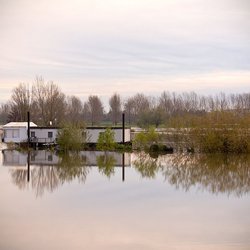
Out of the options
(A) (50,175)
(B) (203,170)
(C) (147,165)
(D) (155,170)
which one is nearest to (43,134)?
(C) (147,165)

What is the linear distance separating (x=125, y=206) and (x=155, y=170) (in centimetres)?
631

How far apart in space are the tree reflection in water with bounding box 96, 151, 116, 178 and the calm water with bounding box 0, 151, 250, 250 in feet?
0.11

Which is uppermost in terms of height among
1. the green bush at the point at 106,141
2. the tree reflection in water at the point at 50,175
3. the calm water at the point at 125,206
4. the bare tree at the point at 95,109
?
the bare tree at the point at 95,109

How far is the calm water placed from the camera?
7742 millimetres

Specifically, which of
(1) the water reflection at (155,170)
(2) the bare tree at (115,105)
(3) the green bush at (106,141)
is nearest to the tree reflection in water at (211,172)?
(1) the water reflection at (155,170)

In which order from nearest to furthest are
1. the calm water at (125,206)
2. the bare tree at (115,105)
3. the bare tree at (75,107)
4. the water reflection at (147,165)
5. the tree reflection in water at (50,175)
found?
the calm water at (125,206) → the tree reflection in water at (50,175) → the water reflection at (147,165) → the bare tree at (75,107) → the bare tree at (115,105)

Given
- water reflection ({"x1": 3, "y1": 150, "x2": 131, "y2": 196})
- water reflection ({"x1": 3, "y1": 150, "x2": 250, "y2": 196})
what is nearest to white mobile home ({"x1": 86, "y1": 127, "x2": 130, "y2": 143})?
water reflection ({"x1": 3, "y1": 150, "x2": 131, "y2": 196})

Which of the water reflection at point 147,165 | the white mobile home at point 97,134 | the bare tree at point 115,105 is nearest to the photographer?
the water reflection at point 147,165

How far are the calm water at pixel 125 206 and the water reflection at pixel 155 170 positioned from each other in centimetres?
3

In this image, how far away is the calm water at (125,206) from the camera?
305 inches

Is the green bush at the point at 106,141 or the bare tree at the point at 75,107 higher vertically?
the bare tree at the point at 75,107

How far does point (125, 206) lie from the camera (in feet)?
34.3

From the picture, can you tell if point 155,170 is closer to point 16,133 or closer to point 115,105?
point 16,133

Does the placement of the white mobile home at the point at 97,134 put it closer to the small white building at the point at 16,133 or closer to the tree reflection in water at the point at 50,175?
the small white building at the point at 16,133
